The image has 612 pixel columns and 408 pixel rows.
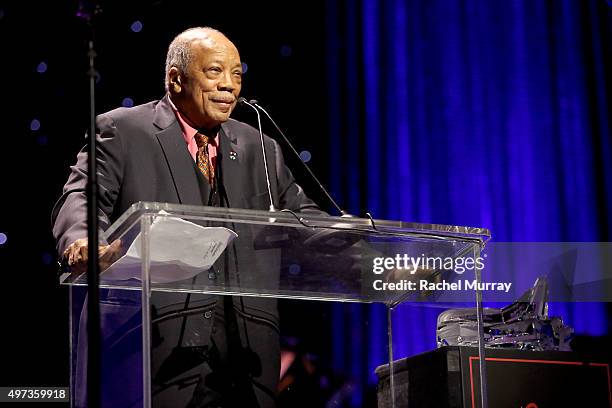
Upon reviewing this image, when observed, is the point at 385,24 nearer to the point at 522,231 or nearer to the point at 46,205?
the point at 522,231

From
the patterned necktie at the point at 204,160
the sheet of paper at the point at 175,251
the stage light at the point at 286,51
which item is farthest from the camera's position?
the stage light at the point at 286,51

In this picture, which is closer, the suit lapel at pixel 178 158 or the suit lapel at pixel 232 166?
the suit lapel at pixel 178 158

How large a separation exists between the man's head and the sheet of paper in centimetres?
73

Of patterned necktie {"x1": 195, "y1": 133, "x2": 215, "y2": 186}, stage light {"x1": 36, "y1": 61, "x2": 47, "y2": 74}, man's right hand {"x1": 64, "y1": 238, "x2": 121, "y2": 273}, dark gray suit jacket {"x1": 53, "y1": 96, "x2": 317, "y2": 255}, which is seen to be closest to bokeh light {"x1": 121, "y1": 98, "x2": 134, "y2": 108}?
stage light {"x1": 36, "y1": 61, "x2": 47, "y2": 74}

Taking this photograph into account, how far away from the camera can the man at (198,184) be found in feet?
7.39

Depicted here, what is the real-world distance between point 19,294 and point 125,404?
2.12m

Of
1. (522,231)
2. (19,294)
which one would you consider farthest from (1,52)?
(522,231)

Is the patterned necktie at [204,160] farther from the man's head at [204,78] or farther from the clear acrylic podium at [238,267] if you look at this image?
the clear acrylic podium at [238,267]

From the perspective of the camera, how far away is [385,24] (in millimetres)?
5148

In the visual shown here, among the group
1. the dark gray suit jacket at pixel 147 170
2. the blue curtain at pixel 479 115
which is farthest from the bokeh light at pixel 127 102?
the dark gray suit jacket at pixel 147 170

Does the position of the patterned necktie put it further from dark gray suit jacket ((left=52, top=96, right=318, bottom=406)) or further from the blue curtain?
the blue curtain

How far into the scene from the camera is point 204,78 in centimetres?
287

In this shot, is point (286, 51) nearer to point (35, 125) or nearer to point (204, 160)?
point (35, 125)

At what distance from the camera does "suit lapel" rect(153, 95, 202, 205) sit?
257 centimetres
